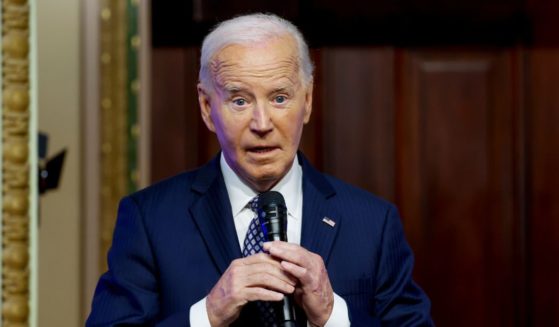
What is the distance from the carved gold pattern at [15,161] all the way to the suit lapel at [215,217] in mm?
890

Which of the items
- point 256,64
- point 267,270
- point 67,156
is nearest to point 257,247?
point 267,270

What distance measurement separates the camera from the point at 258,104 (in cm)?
180

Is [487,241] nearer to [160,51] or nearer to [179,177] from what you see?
[160,51]

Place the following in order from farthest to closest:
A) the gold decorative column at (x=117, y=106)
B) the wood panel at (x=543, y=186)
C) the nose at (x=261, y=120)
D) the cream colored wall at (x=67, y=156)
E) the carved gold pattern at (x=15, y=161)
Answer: the cream colored wall at (x=67, y=156) < the gold decorative column at (x=117, y=106) < the wood panel at (x=543, y=186) < the carved gold pattern at (x=15, y=161) < the nose at (x=261, y=120)

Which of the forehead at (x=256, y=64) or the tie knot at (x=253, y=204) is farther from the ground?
the forehead at (x=256, y=64)

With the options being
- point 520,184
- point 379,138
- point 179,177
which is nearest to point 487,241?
point 520,184

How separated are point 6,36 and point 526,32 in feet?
4.54

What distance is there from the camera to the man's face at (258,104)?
1.80 meters

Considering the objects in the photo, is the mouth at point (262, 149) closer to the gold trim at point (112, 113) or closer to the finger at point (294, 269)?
the finger at point (294, 269)

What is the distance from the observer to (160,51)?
2971 millimetres

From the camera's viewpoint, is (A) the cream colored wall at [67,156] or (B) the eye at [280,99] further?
(A) the cream colored wall at [67,156]

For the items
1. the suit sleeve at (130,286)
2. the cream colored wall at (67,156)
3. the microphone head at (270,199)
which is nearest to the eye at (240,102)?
the microphone head at (270,199)

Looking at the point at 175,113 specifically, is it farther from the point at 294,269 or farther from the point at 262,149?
the point at 294,269

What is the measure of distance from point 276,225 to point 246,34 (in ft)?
1.14
